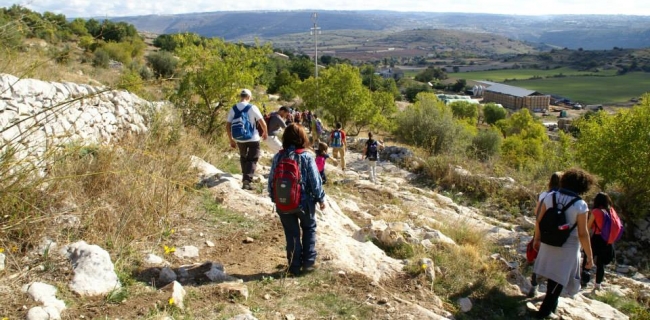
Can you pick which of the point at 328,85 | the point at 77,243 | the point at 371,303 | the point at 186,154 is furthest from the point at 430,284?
the point at 328,85

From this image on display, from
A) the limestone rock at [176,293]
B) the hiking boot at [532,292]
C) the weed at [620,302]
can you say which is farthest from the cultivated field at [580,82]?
the limestone rock at [176,293]

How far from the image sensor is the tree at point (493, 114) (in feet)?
214

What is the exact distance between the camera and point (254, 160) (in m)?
6.96

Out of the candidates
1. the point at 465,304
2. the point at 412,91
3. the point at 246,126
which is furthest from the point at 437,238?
the point at 412,91

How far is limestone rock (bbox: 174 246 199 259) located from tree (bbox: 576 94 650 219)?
928 centimetres

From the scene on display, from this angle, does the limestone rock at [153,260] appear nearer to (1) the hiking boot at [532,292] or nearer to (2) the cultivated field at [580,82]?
(1) the hiking boot at [532,292]

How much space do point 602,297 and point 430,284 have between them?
277 cm

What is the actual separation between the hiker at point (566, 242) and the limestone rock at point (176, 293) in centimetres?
318

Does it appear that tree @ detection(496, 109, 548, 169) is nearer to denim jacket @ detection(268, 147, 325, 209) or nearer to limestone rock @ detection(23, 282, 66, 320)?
denim jacket @ detection(268, 147, 325, 209)

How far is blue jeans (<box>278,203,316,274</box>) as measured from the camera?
424 centimetres

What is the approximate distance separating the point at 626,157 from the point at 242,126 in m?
8.36

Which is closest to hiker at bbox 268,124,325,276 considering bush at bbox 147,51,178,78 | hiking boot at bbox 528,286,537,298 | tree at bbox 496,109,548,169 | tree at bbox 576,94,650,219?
hiking boot at bbox 528,286,537,298

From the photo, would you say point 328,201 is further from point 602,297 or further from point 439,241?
point 602,297

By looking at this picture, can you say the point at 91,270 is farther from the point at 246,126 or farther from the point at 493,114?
the point at 493,114
